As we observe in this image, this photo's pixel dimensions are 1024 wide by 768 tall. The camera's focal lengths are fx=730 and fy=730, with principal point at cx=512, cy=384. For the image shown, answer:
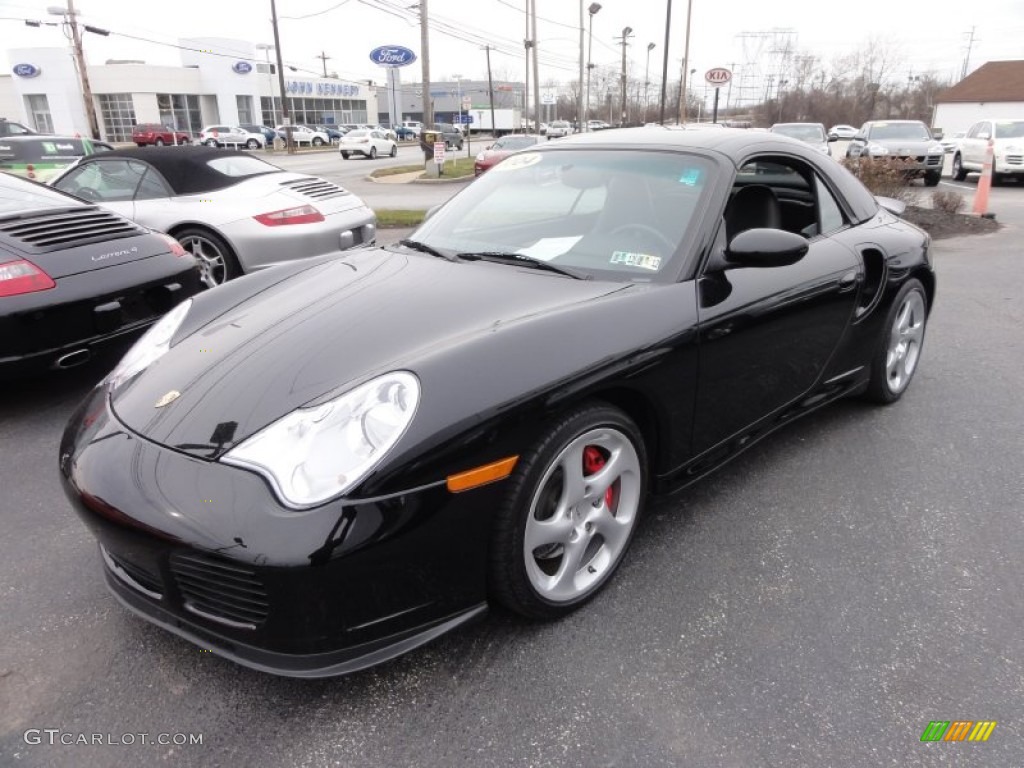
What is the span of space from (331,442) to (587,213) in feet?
5.09

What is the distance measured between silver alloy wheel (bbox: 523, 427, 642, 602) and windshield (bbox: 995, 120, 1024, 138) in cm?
1945

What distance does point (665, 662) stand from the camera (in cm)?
208

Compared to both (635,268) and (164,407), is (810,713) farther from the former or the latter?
(164,407)

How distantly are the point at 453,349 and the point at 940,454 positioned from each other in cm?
261

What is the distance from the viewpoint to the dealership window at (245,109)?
66.3 meters

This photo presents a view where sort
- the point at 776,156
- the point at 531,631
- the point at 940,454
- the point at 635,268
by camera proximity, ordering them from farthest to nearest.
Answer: the point at 940,454
the point at 776,156
the point at 635,268
the point at 531,631

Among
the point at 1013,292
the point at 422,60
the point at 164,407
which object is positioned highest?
the point at 422,60

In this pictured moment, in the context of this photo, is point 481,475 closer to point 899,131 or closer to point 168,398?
point 168,398

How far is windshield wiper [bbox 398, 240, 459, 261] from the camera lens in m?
2.90

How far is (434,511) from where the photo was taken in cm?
Answer: 179

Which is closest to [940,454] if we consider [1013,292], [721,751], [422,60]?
[721,751]

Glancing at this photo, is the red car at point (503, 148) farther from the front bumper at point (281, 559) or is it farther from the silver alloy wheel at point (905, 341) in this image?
the front bumper at point (281, 559)

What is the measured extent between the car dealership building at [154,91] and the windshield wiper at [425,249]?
2570 inches

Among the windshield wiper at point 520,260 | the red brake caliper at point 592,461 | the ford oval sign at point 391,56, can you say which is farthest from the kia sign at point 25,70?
the red brake caliper at point 592,461
